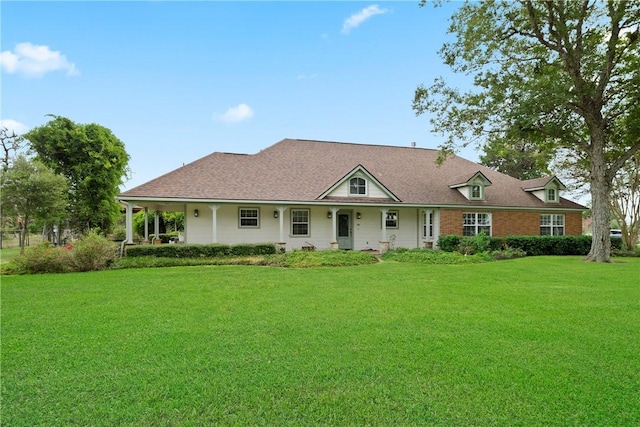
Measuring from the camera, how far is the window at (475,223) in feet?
66.7

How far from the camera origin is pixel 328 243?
62.2 feet

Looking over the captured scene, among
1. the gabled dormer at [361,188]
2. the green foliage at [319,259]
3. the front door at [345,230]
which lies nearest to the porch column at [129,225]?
the green foliage at [319,259]

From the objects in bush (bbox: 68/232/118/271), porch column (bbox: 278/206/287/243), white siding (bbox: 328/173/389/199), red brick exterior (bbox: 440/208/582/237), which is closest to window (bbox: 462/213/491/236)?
red brick exterior (bbox: 440/208/582/237)

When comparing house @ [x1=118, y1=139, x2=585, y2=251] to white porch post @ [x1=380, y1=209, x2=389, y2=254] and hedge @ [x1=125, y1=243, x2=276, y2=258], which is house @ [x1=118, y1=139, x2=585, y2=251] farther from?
hedge @ [x1=125, y1=243, x2=276, y2=258]

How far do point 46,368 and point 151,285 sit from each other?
5.09 metres

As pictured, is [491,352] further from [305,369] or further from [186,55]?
[186,55]

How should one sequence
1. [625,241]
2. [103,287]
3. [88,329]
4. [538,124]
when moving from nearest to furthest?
[88,329] < [103,287] < [538,124] < [625,241]

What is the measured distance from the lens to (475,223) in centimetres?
2052

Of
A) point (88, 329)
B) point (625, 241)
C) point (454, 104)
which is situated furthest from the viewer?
point (625, 241)

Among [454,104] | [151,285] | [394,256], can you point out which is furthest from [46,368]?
[454,104]

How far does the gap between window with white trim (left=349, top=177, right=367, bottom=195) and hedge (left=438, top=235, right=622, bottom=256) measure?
4.86 metres

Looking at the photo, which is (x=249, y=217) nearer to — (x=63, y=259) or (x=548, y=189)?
(x=63, y=259)

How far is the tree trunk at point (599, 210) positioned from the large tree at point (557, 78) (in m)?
0.04

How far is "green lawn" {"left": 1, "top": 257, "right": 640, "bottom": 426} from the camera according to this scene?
2.98m
